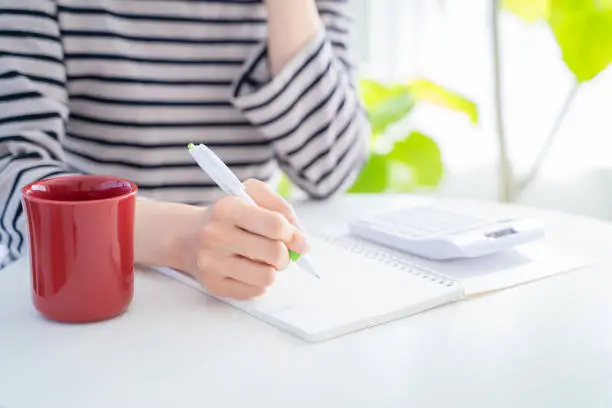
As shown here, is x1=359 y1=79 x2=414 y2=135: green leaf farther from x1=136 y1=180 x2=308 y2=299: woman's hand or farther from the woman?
x1=136 y1=180 x2=308 y2=299: woman's hand

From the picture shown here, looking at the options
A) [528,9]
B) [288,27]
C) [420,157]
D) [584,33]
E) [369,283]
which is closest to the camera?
[369,283]

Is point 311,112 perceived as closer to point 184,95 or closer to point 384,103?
point 184,95

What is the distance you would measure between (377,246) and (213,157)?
249 millimetres

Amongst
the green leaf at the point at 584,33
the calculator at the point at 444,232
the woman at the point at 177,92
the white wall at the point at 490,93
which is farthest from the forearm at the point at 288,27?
the white wall at the point at 490,93

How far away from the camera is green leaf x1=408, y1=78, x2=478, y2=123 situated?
4.86ft

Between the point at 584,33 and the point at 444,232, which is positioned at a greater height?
the point at 584,33

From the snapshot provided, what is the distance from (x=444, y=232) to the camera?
0.77 m

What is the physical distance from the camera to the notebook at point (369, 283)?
59 cm

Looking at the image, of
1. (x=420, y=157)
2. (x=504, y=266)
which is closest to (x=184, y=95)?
(x=504, y=266)

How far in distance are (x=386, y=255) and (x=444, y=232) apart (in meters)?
0.06

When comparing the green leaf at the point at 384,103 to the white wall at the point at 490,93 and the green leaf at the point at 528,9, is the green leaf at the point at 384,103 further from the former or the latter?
the green leaf at the point at 528,9

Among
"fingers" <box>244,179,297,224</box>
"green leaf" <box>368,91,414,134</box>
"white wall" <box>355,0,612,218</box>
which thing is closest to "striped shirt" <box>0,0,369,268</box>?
"fingers" <box>244,179,297,224</box>

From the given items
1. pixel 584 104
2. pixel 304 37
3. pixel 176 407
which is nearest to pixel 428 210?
pixel 304 37

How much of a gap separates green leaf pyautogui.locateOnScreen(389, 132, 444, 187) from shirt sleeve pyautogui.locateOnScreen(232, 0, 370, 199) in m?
0.42
